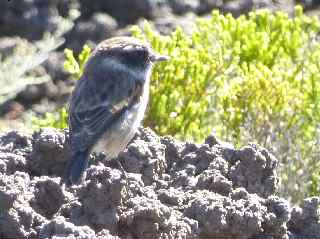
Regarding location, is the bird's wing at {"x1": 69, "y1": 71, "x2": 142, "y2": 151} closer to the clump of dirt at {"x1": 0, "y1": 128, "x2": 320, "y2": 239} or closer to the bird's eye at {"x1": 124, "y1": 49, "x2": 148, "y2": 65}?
the bird's eye at {"x1": 124, "y1": 49, "x2": 148, "y2": 65}

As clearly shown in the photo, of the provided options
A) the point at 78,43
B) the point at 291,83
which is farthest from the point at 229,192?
the point at 78,43

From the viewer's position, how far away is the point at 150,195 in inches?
206

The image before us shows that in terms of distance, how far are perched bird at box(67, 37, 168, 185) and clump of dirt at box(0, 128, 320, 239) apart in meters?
0.29

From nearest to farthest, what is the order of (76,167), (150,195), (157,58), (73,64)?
(150,195), (76,167), (157,58), (73,64)

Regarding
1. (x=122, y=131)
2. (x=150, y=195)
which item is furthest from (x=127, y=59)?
(x=150, y=195)

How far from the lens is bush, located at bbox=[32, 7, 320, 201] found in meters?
7.66

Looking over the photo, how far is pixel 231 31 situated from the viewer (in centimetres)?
880

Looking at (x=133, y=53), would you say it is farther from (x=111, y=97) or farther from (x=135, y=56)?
(x=111, y=97)

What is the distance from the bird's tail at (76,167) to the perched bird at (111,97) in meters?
0.04

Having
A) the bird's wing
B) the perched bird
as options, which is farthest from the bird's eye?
the bird's wing

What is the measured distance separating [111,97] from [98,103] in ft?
0.44

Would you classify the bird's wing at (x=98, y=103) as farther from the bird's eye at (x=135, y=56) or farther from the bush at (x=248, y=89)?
the bush at (x=248, y=89)

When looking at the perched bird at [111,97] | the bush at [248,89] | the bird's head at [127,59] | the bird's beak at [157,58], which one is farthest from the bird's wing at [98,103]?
the bush at [248,89]

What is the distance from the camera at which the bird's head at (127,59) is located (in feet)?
23.8
